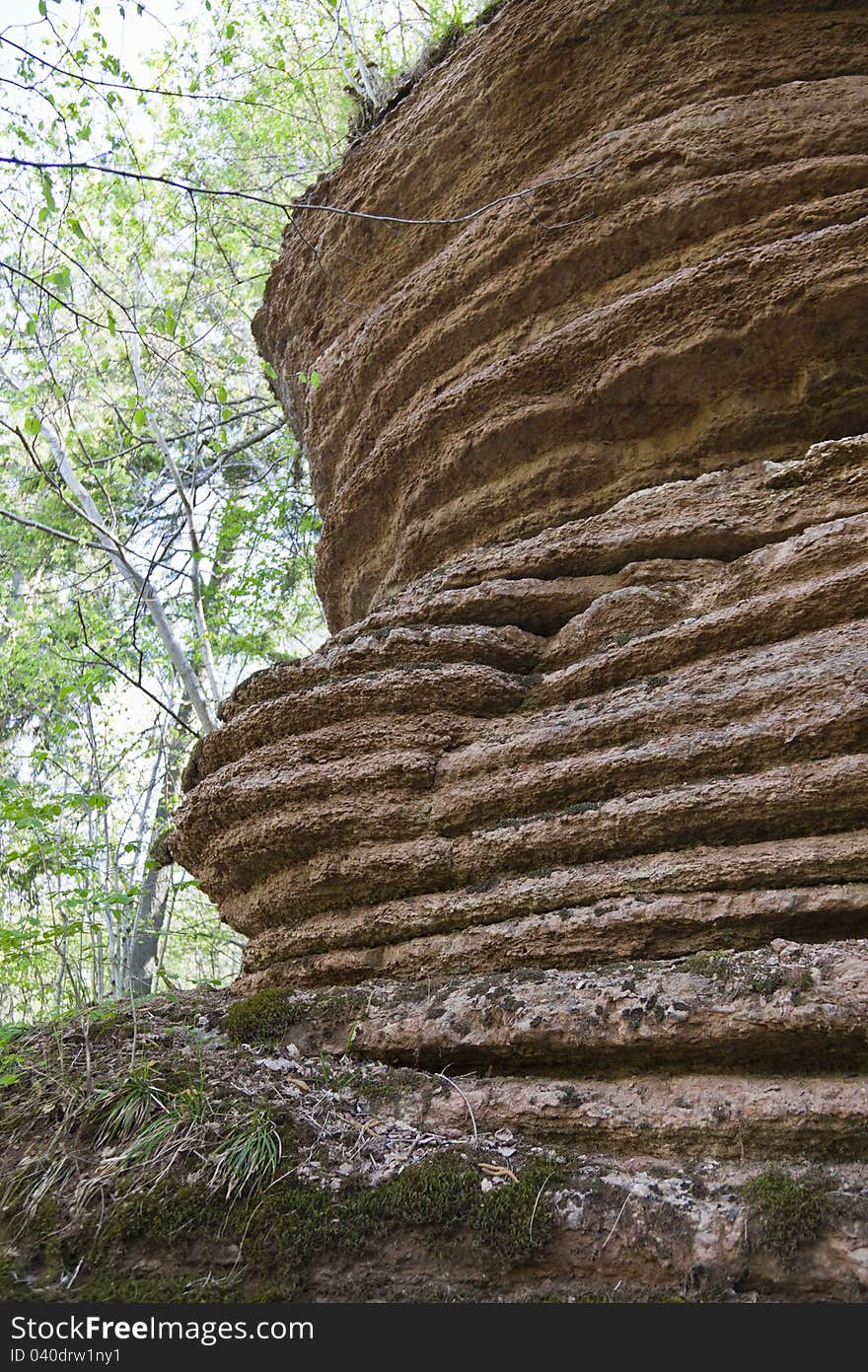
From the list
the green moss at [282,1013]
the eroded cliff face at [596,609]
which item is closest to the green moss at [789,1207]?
the eroded cliff face at [596,609]

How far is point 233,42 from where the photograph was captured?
40.7 ft

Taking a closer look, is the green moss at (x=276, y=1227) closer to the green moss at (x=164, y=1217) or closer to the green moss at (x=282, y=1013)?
the green moss at (x=164, y=1217)

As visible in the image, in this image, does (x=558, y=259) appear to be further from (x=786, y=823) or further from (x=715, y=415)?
(x=786, y=823)

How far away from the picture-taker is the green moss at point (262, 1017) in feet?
14.7

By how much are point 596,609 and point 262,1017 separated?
9.37 feet

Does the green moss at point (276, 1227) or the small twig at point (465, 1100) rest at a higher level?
the small twig at point (465, 1100)

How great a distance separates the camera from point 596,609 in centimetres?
515

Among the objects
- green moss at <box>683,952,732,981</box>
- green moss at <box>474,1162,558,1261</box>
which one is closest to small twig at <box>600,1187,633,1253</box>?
green moss at <box>474,1162,558,1261</box>

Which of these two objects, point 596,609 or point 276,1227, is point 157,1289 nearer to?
point 276,1227

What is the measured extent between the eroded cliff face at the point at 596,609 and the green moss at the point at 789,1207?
0.37 ft

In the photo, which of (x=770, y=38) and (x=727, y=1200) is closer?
(x=727, y=1200)

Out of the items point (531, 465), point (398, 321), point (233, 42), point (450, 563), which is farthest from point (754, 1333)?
point (233, 42)

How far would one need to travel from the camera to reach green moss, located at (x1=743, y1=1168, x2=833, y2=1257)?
8.91 feet

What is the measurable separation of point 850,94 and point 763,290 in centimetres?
167
